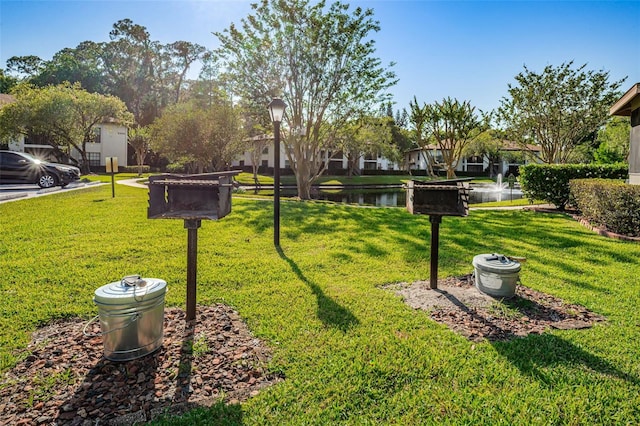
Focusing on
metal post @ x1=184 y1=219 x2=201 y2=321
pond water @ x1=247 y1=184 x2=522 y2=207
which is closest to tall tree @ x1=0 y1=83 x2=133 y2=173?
pond water @ x1=247 y1=184 x2=522 y2=207

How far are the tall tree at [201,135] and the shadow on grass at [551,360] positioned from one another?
69.6 feet

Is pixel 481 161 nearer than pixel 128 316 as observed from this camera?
No

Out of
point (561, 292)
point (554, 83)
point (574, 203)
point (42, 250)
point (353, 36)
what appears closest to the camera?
point (561, 292)

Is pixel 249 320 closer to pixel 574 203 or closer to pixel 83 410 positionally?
pixel 83 410

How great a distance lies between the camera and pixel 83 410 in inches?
89.2

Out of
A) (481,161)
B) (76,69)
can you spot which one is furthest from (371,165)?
(76,69)

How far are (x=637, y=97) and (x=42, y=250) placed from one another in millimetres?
13749

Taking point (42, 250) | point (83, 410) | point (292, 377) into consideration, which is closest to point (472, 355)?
point (292, 377)

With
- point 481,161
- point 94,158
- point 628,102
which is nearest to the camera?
point 628,102

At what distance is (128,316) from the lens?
2701 mm

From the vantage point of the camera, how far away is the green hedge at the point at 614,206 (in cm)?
728

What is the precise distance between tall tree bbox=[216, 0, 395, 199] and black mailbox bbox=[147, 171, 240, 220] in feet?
42.5

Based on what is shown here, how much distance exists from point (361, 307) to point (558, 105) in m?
21.2

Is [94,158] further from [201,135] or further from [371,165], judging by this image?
[371,165]
